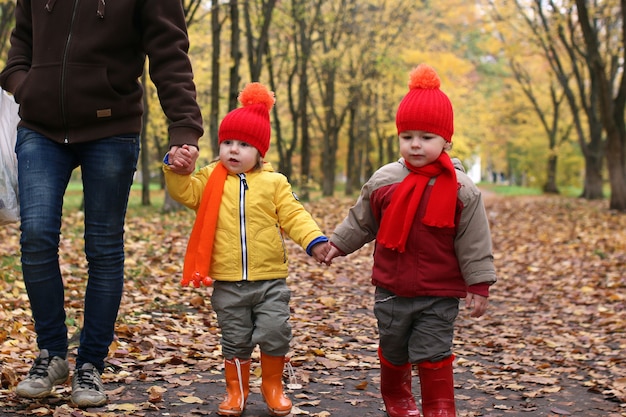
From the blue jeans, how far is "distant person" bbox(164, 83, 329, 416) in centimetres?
31

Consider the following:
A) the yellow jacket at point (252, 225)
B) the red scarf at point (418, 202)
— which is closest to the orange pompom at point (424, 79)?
the red scarf at point (418, 202)

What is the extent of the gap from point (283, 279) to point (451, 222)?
97 centimetres

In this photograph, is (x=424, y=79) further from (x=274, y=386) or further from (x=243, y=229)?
(x=274, y=386)

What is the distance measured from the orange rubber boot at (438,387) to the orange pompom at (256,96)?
1650 millimetres

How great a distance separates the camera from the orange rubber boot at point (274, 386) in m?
3.90

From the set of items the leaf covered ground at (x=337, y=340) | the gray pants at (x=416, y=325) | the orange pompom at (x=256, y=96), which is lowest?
the leaf covered ground at (x=337, y=340)

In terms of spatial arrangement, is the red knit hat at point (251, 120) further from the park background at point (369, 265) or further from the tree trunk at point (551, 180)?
the tree trunk at point (551, 180)

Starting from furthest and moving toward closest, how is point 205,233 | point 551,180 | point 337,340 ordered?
point 551,180 < point 337,340 < point 205,233

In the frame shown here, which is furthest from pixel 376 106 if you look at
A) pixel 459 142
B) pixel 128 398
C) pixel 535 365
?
pixel 128 398

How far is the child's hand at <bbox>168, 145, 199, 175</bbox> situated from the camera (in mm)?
3637

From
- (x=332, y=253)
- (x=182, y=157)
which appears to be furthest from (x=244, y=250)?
(x=182, y=157)

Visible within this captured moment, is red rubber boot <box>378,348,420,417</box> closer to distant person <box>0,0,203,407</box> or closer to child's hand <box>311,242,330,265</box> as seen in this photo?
child's hand <box>311,242,330,265</box>

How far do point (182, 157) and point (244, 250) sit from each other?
60 centimetres

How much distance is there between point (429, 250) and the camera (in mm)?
3693
